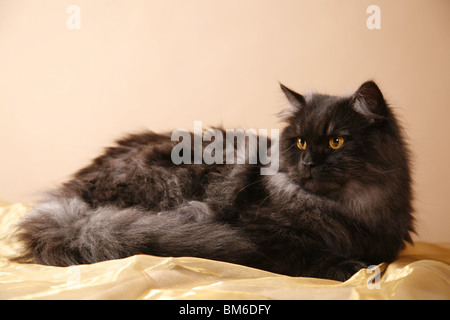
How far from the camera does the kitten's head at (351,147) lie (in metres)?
1.46

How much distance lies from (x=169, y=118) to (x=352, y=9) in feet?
4.73

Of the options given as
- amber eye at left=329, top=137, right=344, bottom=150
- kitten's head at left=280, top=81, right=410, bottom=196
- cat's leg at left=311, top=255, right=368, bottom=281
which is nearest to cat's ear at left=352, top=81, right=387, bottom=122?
kitten's head at left=280, top=81, right=410, bottom=196

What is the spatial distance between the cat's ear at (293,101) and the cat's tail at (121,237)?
61cm

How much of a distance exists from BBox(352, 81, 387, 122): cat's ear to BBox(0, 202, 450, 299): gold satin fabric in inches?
22.7

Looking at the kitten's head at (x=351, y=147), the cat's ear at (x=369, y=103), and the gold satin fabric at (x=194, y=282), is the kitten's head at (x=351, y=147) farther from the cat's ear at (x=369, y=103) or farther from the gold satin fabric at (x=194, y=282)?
the gold satin fabric at (x=194, y=282)

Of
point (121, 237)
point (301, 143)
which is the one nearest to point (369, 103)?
point (301, 143)

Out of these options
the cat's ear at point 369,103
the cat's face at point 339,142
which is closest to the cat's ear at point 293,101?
the cat's face at point 339,142

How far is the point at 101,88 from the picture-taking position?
292cm

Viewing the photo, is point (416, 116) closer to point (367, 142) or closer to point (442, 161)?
point (442, 161)

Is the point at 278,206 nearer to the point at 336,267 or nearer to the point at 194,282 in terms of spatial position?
the point at 336,267

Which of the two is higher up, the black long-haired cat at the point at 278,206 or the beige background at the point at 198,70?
the beige background at the point at 198,70

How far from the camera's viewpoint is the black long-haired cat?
1420 mm

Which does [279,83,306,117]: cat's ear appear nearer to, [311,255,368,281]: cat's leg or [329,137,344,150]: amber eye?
[329,137,344,150]: amber eye

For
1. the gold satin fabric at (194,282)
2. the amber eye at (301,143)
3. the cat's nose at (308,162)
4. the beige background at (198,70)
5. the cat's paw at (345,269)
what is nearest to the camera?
the gold satin fabric at (194,282)
